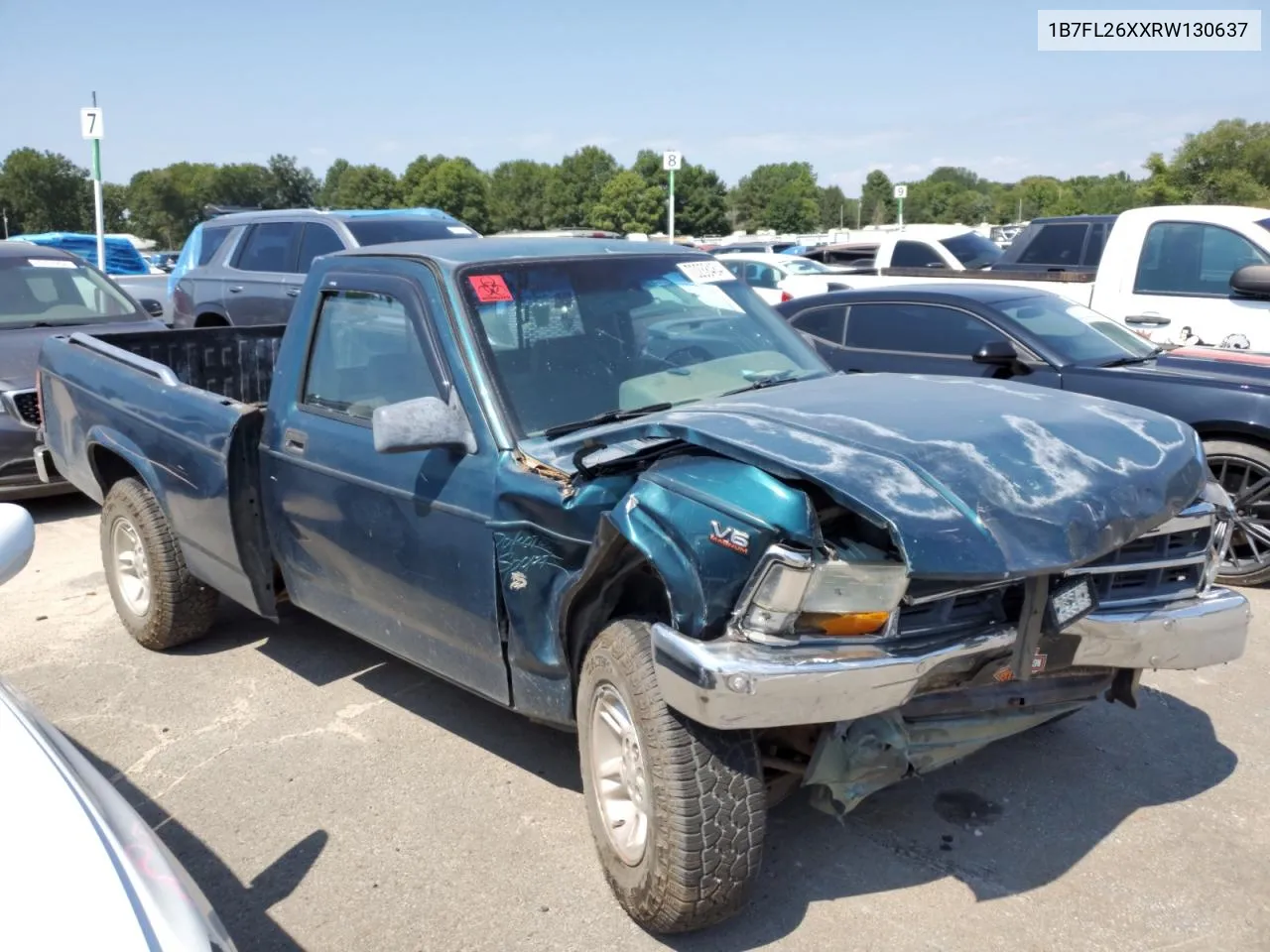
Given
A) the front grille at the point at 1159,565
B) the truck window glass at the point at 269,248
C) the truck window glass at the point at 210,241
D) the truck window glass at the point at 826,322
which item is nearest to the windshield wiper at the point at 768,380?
the front grille at the point at 1159,565

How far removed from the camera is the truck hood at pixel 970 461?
2.53m

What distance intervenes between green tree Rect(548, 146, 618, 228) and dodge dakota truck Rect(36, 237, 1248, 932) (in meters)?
77.8

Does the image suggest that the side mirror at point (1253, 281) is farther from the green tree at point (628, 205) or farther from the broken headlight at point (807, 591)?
the green tree at point (628, 205)

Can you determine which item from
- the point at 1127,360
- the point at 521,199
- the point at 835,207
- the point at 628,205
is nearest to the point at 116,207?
the point at 521,199

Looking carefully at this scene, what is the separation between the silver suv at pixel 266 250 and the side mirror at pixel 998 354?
4.61 meters

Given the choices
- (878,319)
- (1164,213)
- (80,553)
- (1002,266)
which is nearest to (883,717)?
(878,319)

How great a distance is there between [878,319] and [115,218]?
282ft

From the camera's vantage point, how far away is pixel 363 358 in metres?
4.02

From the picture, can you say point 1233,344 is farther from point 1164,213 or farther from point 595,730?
point 595,730

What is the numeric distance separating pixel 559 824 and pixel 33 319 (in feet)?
22.6

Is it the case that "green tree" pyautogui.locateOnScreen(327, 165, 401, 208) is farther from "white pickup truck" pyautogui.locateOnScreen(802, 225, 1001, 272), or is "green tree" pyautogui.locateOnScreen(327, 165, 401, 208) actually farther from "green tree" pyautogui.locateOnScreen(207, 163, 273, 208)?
"white pickup truck" pyautogui.locateOnScreen(802, 225, 1001, 272)

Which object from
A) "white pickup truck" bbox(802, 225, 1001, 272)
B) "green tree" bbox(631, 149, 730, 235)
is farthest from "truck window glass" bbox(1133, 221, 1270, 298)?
"green tree" bbox(631, 149, 730, 235)

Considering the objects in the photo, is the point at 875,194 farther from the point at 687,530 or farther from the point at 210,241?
the point at 687,530

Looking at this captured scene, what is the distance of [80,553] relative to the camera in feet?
22.3
